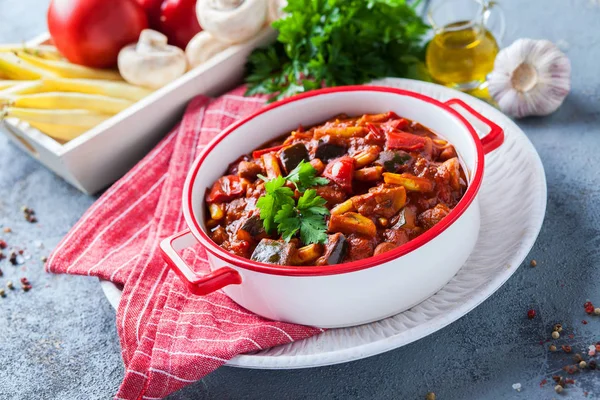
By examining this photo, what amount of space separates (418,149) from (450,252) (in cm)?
52

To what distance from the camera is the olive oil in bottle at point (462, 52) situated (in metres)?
4.16

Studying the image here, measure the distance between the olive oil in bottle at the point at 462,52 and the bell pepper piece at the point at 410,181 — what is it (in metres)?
1.53

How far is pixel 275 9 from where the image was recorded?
4.49m

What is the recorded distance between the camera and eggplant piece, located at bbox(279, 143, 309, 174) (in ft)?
10.4

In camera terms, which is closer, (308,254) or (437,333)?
(308,254)

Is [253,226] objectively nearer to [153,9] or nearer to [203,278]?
[203,278]

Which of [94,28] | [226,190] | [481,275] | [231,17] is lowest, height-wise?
[481,275]

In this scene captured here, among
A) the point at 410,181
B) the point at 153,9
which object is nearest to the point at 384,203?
the point at 410,181

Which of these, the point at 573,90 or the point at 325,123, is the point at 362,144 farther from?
the point at 573,90

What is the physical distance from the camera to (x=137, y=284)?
3.18 meters

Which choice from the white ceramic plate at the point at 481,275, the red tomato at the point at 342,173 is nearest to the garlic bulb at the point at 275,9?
the white ceramic plate at the point at 481,275

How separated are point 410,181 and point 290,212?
51 centimetres

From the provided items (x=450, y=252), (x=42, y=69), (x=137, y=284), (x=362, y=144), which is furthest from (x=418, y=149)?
(x=42, y=69)

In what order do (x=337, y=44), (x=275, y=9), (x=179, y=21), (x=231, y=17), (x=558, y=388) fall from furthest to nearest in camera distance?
1. (x=179, y=21)
2. (x=275, y=9)
3. (x=231, y=17)
4. (x=337, y=44)
5. (x=558, y=388)
